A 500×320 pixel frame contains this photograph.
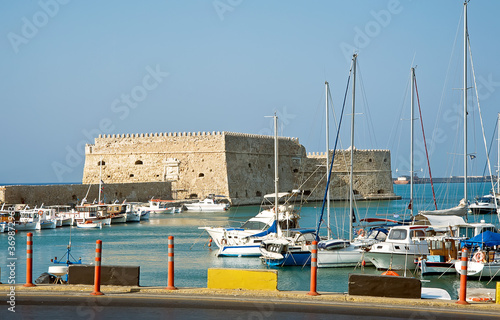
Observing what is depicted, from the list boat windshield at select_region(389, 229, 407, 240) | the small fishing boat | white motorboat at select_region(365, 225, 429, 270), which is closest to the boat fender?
white motorboat at select_region(365, 225, 429, 270)

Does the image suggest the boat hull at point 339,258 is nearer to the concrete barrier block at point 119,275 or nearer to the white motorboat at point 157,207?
the concrete barrier block at point 119,275

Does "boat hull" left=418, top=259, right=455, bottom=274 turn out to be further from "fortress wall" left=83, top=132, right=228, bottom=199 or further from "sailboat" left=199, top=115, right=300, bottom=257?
"fortress wall" left=83, top=132, right=228, bottom=199

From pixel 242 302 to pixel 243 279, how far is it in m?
0.59

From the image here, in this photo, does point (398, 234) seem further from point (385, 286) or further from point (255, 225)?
point (385, 286)

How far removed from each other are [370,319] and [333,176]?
4429 cm

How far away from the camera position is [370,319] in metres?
6.55

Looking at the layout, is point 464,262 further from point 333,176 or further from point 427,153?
point 333,176

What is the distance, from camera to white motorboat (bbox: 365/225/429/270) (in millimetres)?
15680

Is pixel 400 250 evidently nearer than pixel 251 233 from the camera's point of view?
Yes

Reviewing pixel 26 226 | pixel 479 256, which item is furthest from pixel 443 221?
pixel 26 226

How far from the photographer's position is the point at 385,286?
761 cm

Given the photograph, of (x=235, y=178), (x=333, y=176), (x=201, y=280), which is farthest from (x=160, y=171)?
(x=201, y=280)

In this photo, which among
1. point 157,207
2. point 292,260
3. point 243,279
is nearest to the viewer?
point 243,279

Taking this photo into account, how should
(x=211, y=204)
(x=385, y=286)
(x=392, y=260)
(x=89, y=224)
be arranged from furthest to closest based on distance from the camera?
(x=211, y=204) → (x=89, y=224) → (x=392, y=260) → (x=385, y=286)
